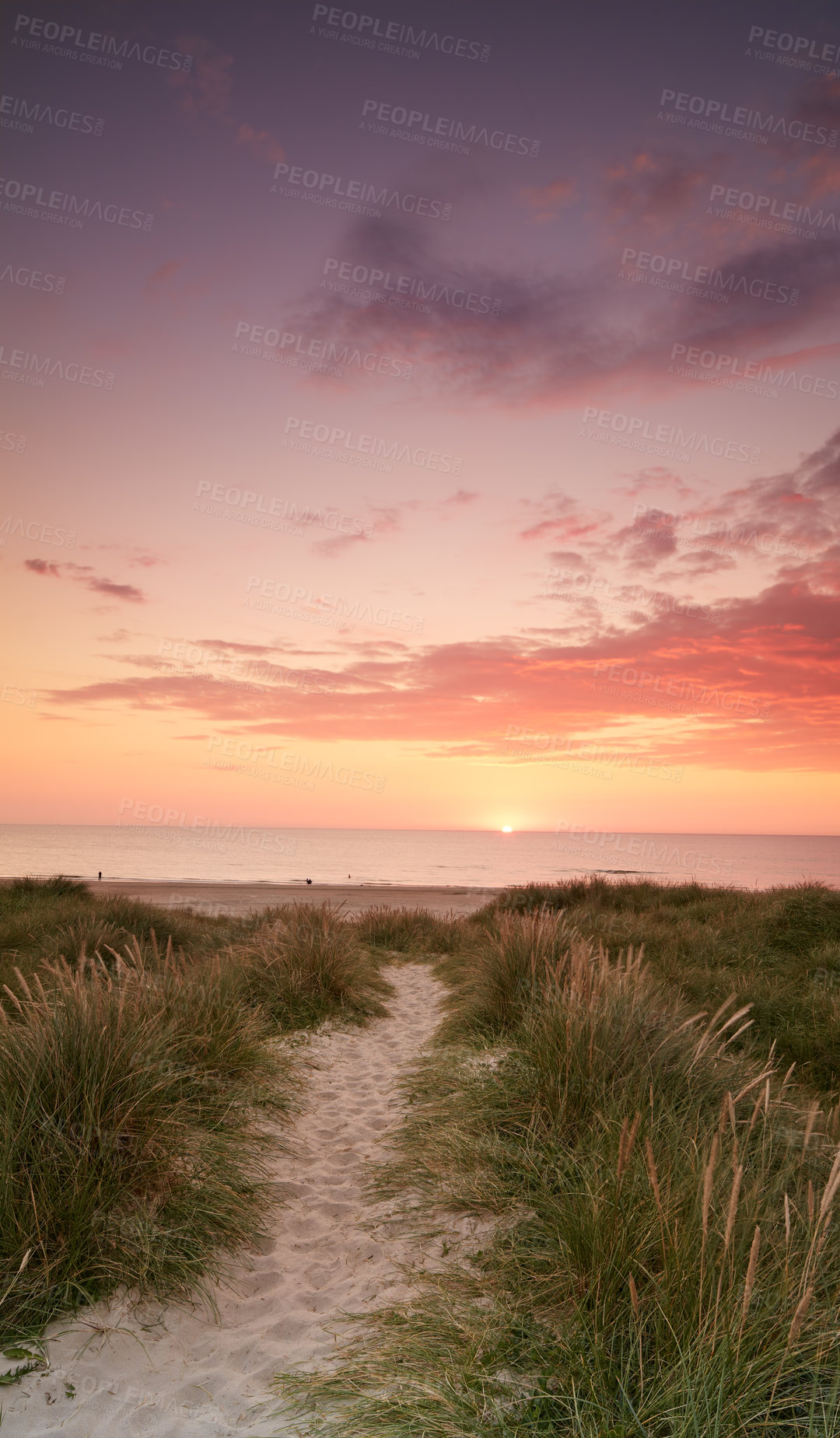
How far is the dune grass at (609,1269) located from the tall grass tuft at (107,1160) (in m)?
1.04

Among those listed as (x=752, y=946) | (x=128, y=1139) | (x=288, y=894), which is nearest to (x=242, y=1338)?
(x=128, y=1139)

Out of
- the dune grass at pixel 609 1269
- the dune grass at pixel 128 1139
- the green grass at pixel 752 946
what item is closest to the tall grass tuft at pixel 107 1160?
the dune grass at pixel 128 1139

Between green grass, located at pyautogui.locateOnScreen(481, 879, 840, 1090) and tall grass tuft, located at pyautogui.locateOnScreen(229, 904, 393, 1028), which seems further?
tall grass tuft, located at pyautogui.locateOnScreen(229, 904, 393, 1028)

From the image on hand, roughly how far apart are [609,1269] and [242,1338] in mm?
1821

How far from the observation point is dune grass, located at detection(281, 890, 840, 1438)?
2295mm

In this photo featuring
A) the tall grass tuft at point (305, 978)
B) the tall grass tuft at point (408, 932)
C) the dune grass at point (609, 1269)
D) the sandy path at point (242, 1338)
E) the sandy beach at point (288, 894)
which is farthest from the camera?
the sandy beach at point (288, 894)

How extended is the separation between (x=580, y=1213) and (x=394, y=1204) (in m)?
1.76

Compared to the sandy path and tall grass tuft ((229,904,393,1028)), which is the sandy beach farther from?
the sandy path

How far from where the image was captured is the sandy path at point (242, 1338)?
2775mm

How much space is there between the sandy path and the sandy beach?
69.7 ft

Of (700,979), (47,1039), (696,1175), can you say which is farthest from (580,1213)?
(700,979)

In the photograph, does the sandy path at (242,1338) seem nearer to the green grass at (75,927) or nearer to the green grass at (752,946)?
the green grass at (752,946)

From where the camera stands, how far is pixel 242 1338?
333 cm

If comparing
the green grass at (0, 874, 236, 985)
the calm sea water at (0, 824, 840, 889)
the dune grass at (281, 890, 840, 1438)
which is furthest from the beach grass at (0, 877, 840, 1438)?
the calm sea water at (0, 824, 840, 889)
